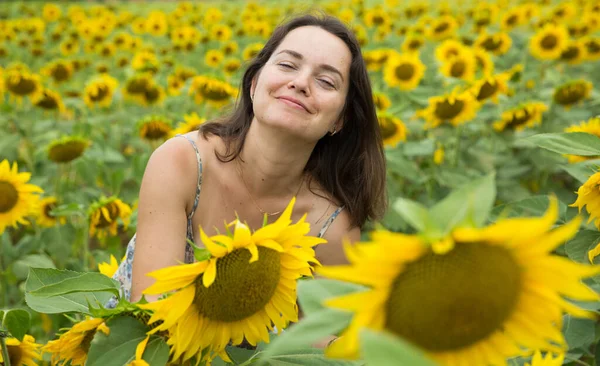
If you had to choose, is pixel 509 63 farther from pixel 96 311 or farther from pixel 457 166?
pixel 96 311

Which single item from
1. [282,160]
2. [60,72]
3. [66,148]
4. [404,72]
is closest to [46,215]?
[66,148]

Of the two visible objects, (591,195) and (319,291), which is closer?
(319,291)

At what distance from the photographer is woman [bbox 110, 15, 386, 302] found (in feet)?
4.72

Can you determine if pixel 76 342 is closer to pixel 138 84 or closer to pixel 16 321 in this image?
pixel 16 321

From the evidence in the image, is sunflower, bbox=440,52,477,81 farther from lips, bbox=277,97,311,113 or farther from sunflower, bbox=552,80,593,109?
lips, bbox=277,97,311,113

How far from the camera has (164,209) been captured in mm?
1433

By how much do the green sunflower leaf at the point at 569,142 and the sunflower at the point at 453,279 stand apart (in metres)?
0.45

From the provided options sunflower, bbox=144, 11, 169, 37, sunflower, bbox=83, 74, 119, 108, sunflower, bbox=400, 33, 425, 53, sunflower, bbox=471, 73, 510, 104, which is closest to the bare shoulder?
sunflower, bbox=471, 73, 510, 104

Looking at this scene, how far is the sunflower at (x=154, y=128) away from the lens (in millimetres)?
2447

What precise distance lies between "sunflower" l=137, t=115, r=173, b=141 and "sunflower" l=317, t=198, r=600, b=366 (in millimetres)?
1975

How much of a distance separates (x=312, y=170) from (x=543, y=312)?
3.94ft

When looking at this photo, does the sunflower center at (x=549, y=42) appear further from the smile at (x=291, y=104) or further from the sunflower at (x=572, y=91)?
the smile at (x=291, y=104)

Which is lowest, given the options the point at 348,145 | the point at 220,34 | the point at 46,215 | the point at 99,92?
the point at 220,34

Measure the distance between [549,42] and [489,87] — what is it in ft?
3.92
